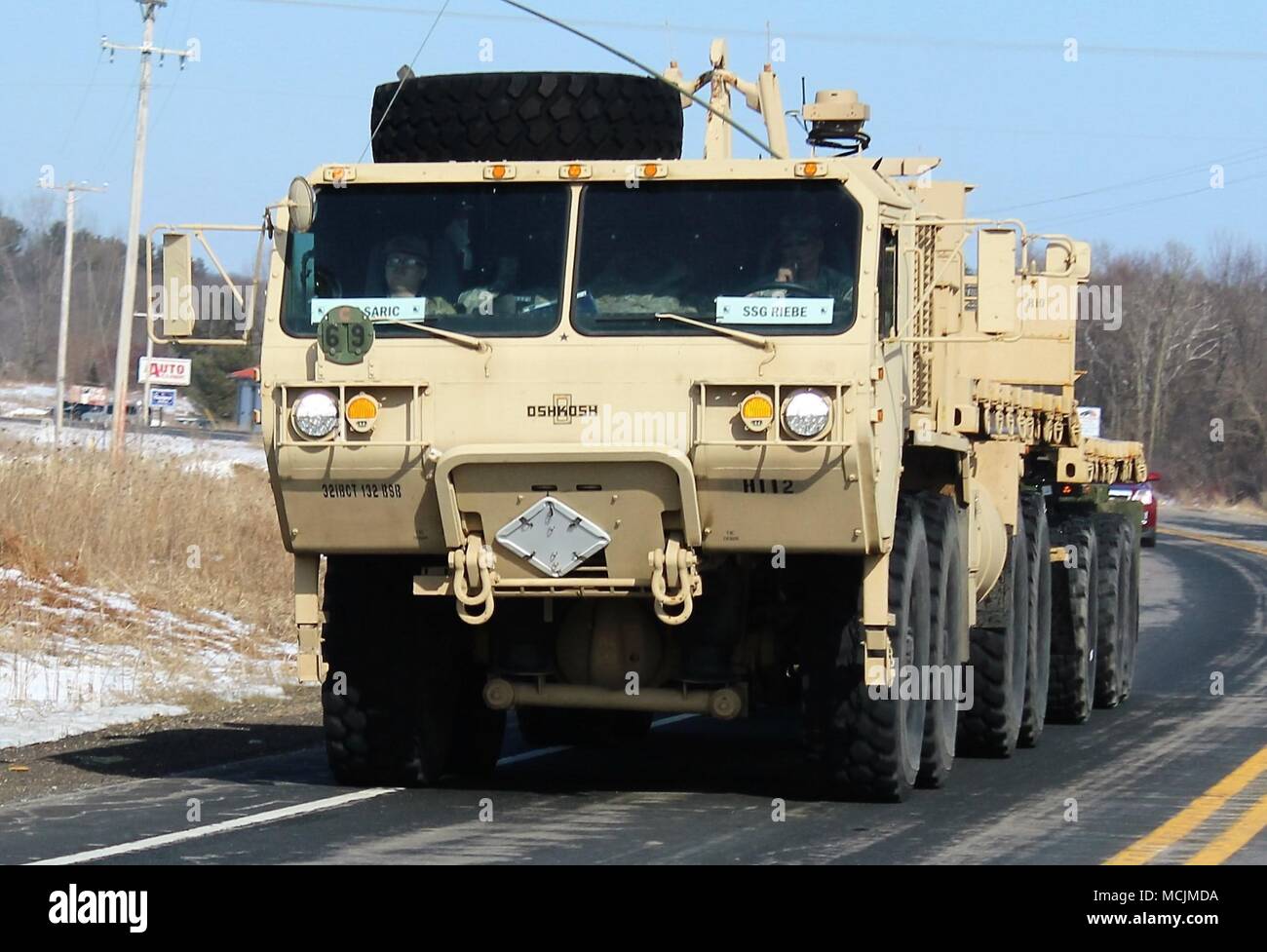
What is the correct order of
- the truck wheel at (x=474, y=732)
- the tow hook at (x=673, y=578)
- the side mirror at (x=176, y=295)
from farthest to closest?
1. the truck wheel at (x=474, y=732)
2. the side mirror at (x=176, y=295)
3. the tow hook at (x=673, y=578)

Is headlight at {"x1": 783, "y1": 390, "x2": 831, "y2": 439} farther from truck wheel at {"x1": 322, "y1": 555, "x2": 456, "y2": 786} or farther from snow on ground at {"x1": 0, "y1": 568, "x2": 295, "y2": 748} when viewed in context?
snow on ground at {"x1": 0, "y1": 568, "x2": 295, "y2": 748}

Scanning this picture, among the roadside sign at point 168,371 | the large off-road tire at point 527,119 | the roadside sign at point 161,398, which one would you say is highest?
the roadside sign at point 168,371

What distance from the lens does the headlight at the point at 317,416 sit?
32.4ft

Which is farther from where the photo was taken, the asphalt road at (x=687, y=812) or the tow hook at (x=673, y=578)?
the tow hook at (x=673, y=578)

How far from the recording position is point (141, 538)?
69.8ft

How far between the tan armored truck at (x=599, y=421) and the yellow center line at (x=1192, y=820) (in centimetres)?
135

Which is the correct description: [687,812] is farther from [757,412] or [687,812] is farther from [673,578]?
[757,412]

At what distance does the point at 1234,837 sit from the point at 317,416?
448 cm

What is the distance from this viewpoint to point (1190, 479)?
84438mm

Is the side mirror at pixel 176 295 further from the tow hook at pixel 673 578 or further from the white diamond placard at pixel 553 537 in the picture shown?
the tow hook at pixel 673 578

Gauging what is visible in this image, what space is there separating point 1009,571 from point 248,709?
17.7ft

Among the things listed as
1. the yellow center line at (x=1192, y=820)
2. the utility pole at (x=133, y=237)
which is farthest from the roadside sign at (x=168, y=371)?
the yellow center line at (x=1192, y=820)
